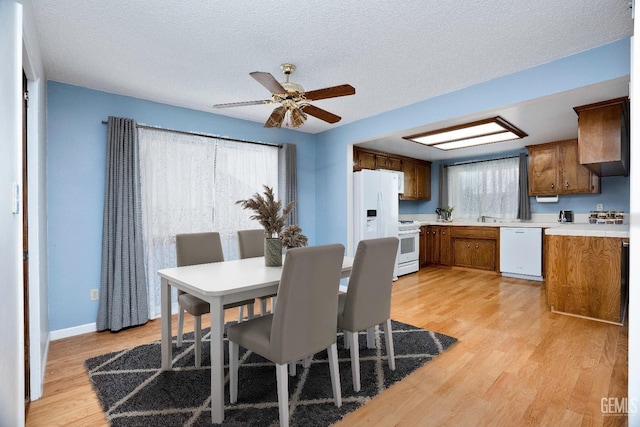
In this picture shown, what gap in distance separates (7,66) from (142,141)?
2.22 metres

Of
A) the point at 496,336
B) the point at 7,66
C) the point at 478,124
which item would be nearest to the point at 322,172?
the point at 478,124

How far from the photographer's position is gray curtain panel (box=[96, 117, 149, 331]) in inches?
122

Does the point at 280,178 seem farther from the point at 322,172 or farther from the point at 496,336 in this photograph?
the point at 496,336

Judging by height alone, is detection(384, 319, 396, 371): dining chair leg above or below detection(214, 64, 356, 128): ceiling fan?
below

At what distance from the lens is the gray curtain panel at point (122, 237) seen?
3.11 metres

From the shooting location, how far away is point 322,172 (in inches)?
193

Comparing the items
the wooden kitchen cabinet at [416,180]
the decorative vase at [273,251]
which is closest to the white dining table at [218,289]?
the decorative vase at [273,251]

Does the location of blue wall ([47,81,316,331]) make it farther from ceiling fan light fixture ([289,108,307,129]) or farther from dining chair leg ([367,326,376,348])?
dining chair leg ([367,326,376,348])

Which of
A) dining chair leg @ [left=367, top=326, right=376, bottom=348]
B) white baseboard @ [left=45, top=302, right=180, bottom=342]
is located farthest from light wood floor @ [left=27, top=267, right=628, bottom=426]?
dining chair leg @ [left=367, top=326, right=376, bottom=348]

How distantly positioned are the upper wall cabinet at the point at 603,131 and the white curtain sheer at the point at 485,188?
8.92ft

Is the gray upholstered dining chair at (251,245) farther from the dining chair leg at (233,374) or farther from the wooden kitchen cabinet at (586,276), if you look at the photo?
the wooden kitchen cabinet at (586,276)

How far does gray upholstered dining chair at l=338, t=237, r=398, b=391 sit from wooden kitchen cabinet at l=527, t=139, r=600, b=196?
4401mm

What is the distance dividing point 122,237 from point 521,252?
5552 mm

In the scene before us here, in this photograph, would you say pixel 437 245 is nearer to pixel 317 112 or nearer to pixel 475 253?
pixel 475 253
